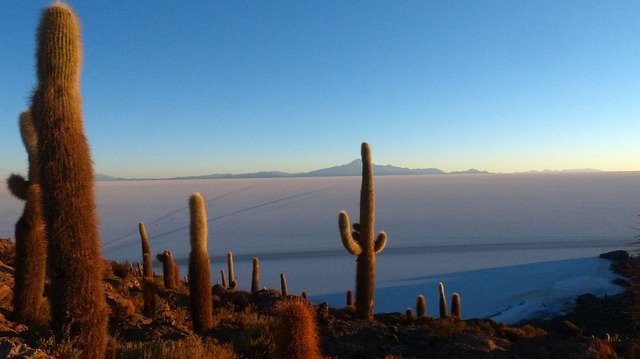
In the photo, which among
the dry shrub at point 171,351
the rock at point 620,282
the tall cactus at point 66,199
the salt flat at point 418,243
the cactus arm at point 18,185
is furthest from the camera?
the salt flat at point 418,243

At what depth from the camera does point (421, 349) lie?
36.5ft

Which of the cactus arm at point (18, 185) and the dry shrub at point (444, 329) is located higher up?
the cactus arm at point (18, 185)

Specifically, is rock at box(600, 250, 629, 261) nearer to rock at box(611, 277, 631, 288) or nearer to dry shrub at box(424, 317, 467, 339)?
rock at box(611, 277, 631, 288)

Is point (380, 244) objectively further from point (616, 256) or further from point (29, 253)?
point (616, 256)

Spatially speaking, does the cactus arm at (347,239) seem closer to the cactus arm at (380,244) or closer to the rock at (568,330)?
the cactus arm at (380,244)

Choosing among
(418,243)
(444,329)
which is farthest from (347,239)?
(418,243)

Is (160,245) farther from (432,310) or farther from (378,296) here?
(432,310)

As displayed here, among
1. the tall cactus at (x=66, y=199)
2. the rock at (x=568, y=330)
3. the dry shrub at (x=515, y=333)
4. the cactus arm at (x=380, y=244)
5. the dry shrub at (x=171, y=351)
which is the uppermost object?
the tall cactus at (x=66, y=199)

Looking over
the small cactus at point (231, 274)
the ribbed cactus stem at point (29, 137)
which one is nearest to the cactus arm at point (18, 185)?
the ribbed cactus stem at point (29, 137)

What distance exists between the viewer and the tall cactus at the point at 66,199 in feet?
18.9

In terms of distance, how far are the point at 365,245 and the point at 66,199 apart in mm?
9574

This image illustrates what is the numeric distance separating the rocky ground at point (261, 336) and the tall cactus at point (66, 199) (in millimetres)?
419

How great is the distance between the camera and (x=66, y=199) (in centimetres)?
578

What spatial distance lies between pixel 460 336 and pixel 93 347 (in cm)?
848
